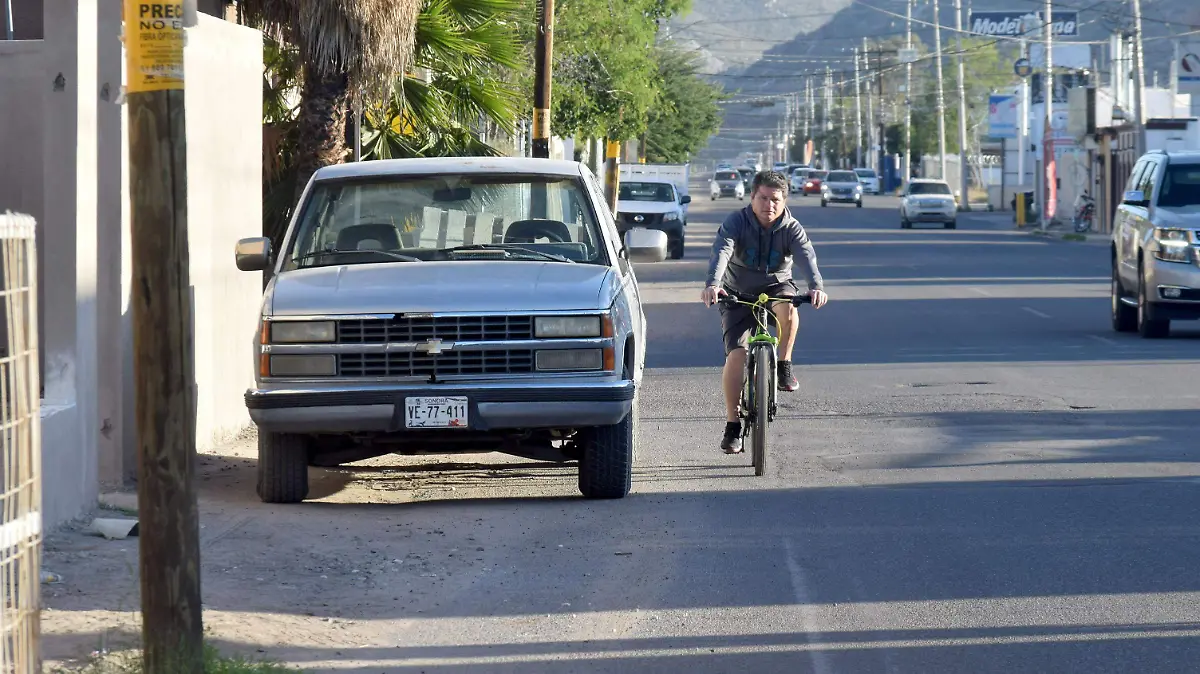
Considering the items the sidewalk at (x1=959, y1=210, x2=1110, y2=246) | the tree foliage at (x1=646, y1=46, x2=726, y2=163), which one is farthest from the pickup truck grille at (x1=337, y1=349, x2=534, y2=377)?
the tree foliage at (x1=646, y1=46, x2=726, y2=163)

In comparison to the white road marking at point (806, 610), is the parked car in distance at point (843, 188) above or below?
above

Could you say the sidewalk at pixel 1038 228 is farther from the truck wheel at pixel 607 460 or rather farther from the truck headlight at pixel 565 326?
the truck headlight at pixel 565 326

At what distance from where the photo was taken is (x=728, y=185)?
3725 inches

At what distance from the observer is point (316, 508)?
9281 mm

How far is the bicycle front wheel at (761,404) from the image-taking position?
1020 centimetres

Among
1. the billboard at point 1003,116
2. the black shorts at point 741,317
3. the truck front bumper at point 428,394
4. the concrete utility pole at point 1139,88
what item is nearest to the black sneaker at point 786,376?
the black shorts at point 741,317

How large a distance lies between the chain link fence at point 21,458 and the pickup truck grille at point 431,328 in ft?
13.5

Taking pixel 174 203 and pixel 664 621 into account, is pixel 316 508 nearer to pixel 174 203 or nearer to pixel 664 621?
pixel 664 621

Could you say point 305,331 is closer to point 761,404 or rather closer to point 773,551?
point 773,551

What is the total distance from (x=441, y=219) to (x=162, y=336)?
16.5 feet

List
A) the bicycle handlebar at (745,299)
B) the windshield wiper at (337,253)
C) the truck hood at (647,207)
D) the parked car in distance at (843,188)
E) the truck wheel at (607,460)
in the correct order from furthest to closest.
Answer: the parked car in distance at (843,188), the truck hood at (647,207), the bicycle handlebar at (745,299), the windshield wiper at (337,253), the truck wheel at (607,460)

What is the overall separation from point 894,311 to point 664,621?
17.3 metres

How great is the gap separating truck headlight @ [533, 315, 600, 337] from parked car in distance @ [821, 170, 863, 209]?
7315cm

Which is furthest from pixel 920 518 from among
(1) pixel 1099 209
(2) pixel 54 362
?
(1) pixel 1099 209
